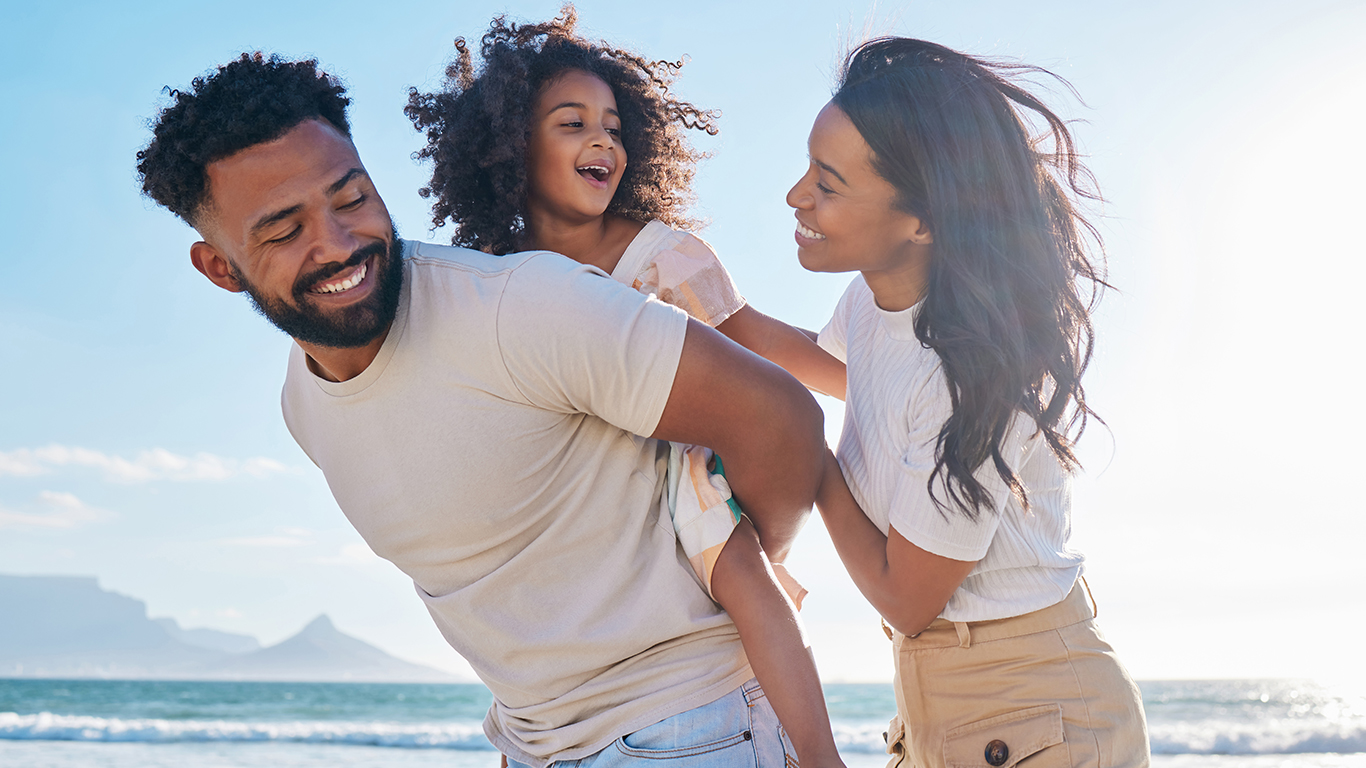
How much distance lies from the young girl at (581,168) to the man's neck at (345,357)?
883mm

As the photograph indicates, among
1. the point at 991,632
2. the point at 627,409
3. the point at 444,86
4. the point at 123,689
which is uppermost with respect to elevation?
the point at 444,86

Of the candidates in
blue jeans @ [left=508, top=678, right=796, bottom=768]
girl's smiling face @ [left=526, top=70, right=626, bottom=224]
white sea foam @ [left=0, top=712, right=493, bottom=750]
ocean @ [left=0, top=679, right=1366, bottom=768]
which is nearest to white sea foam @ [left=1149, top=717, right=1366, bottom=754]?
ocean @ [left=0, top=679, right=1366, bottom=768]

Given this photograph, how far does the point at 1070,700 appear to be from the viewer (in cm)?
214

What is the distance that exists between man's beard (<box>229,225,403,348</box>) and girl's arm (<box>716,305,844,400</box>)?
3.58ft

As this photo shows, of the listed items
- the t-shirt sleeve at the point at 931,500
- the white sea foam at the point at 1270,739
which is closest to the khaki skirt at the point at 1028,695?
the t-shirt sleeve at the point at 931,500

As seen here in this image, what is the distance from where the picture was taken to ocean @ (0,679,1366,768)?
12.5m

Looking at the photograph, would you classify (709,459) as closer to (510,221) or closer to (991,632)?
(991,632)

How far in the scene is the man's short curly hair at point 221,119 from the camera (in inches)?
78.3

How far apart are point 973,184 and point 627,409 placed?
3.55 feet

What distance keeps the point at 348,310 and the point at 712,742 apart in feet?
3.65

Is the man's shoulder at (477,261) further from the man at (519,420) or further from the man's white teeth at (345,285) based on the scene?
the man's white teeth at (345,285)

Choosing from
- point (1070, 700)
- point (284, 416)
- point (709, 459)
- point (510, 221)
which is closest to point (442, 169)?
point (510, 221)

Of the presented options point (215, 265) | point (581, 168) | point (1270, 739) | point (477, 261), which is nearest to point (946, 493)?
point (477, 261)

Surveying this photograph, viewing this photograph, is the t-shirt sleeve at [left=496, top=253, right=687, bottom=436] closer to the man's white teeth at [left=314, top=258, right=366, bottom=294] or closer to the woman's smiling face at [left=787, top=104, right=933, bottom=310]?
the man's white teeth at [left=314, top=258, right=366, bottom=294]
